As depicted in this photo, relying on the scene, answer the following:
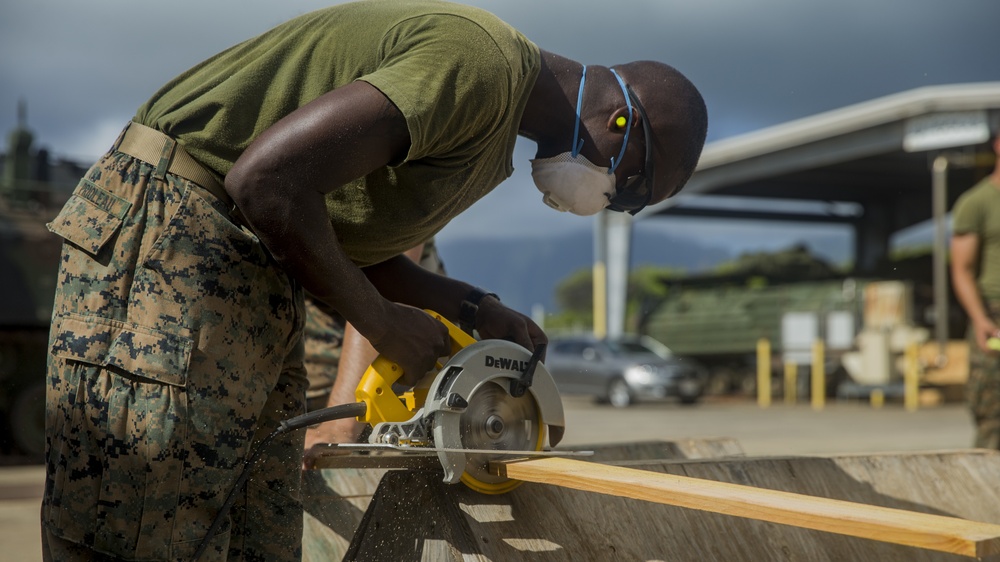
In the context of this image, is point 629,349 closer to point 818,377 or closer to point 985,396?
point 818,377

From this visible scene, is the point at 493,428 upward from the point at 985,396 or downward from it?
upward

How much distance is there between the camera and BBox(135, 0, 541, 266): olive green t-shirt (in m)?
1.78

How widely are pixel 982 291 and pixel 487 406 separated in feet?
12.8

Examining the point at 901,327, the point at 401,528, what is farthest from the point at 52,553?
the point at 901,327

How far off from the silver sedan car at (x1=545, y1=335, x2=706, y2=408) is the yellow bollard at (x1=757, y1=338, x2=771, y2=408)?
125 cm

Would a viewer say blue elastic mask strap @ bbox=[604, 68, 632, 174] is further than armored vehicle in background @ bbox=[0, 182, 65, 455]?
No

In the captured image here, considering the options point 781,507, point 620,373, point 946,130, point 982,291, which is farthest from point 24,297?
point 946,130

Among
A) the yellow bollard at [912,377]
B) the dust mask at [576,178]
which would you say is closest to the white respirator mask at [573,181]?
the dust mask at [576,178]

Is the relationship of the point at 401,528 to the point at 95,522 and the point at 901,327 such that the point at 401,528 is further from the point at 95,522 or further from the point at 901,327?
the point at 901,327

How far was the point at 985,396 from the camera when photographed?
15.9ft

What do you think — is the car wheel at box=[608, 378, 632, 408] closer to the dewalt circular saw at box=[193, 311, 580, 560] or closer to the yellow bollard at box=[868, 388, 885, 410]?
the yellow bollard at box=[868, 388, 885, 410]

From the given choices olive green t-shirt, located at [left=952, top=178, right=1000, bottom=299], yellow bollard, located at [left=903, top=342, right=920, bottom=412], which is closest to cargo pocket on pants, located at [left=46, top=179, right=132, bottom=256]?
olive green t-shirt, located at [left=952, top=178, right=1000, bottom=299]

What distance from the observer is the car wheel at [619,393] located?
18.4 meters

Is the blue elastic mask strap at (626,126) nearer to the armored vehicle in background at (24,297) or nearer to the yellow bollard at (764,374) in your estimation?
the armored vehicle in background at (24,297)
